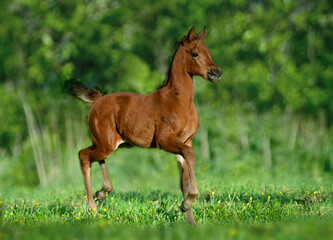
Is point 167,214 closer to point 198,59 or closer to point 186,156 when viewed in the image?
point 186,156

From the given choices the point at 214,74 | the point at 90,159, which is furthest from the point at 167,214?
the point at 214,74

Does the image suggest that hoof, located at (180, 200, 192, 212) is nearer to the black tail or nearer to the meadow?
the black tail

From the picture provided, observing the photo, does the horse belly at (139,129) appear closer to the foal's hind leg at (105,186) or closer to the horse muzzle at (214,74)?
the foal's hind leg at (105,186)

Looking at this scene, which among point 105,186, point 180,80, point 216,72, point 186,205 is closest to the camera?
point 186,205

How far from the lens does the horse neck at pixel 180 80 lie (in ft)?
21.0

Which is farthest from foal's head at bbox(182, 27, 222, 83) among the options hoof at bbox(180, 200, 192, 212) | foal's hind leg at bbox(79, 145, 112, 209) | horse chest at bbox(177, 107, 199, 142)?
foal's hind leg at bbox(79, 145, 112, 209)

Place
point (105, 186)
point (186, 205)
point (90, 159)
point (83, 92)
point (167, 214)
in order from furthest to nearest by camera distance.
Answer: point (83, 92)
point (105, 186)
point (90, 159)
point (167, 214)
point (186, 205)

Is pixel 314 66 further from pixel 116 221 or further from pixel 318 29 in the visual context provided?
pixel 116 221

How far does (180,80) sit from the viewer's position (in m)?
6.44

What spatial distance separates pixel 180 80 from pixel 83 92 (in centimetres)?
187

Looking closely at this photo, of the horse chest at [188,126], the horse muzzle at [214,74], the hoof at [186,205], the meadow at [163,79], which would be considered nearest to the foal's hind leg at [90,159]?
the horse chest at [188,126]

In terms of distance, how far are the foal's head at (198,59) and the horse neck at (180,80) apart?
0.07 m

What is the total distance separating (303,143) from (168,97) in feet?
26.0

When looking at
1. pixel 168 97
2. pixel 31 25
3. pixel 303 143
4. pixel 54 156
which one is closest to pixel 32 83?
pixel 31 25
